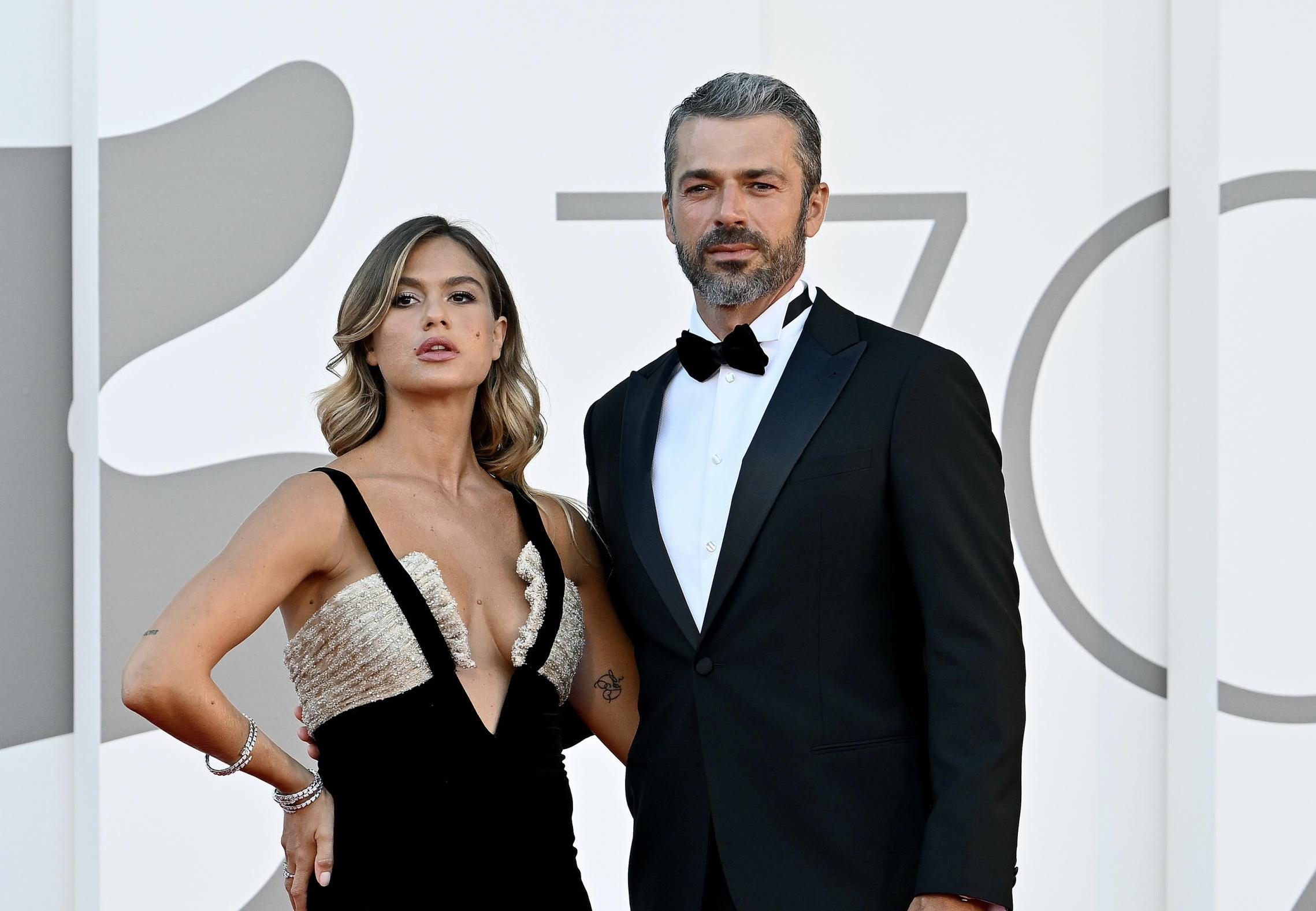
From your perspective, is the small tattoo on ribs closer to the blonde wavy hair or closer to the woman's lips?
the blonde wavy hair

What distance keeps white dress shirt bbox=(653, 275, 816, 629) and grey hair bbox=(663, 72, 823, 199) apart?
20cm

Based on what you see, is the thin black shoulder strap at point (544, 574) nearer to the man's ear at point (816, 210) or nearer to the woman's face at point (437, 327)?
the woman's face at point (437, 327)

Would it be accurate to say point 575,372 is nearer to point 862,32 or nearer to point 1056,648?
point 862,32

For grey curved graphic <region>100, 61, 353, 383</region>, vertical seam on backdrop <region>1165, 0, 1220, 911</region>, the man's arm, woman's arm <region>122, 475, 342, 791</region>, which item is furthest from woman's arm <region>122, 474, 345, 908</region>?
vertical seam on backdrop <region>1165, 0, 1220, 911</region>

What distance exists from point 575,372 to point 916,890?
1.90 meters

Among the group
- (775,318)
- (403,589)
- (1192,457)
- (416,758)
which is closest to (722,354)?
(775,318)

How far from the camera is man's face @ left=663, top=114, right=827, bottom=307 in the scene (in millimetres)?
2047

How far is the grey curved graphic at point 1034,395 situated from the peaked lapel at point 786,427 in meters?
1.50

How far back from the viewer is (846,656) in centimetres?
189

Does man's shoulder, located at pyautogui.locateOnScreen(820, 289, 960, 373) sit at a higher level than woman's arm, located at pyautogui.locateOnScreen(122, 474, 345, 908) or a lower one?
higher

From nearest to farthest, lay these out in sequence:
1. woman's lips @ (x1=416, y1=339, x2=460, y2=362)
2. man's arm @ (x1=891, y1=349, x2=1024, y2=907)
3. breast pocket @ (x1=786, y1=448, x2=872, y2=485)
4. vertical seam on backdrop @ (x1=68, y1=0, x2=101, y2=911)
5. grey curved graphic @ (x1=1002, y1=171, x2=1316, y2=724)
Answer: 1. man's arm @ (x1=891, y1=349, x2=1024, y2=907)
2. breast pocket @ (x1=786, y1=448, x2=872, y2=485)
3. woman's lips @ (x1=416, y1=339, x2=460, y2=362)
4. vertical seam on backdrop @ (x1=68, y1=0, x2=101, y2=911)
5. grey curved graphic @ (x1=1002, y1=171, x2=1316, y2=724)

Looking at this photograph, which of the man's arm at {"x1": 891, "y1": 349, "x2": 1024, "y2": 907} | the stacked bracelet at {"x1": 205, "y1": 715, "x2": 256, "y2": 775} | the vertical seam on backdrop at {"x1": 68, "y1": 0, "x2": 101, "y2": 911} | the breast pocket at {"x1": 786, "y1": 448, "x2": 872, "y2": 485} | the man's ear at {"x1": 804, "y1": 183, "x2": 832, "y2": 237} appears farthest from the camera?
the vertical seam on backdrop at {"x1": 68, "y1": 0, "x2": 101, "y2": 911}

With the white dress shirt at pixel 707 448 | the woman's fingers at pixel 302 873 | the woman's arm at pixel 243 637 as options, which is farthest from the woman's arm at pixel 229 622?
the white dress shirt at pixel 707 448

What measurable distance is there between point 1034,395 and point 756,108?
5.26 ft
